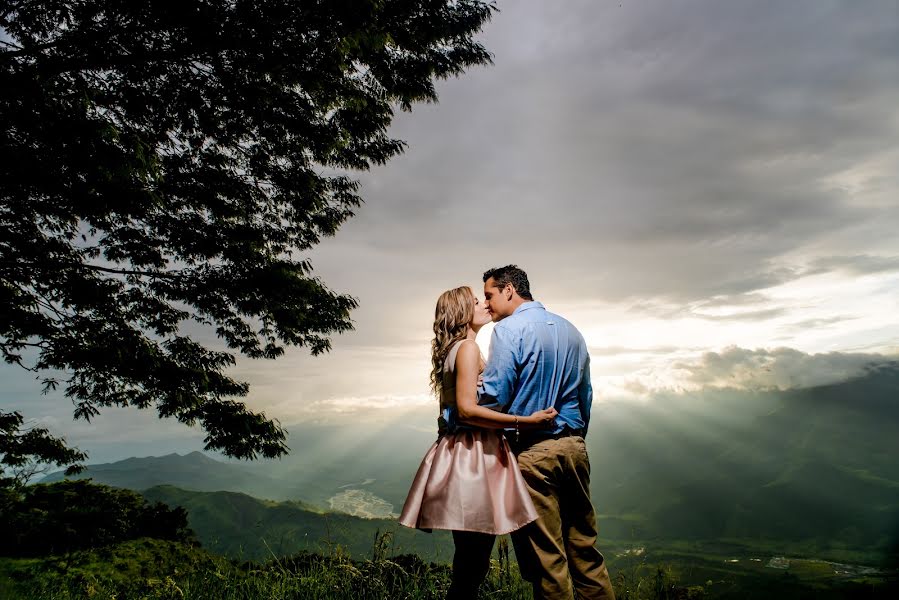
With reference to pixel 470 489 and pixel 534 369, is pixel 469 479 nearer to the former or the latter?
pixel 470 489

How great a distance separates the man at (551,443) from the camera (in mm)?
2902

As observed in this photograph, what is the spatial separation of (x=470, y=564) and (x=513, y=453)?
73 cm

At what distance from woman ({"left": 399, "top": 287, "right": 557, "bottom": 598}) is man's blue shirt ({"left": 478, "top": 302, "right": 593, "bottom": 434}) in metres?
0.17

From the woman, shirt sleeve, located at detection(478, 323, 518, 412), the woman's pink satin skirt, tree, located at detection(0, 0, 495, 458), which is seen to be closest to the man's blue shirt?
A: shirt sleeve, located at detection(478, 323, 518, 412)

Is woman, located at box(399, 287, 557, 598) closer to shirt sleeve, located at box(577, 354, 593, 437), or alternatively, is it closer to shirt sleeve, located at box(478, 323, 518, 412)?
shirt sleeve, located at box(478, 323, 518, 412)

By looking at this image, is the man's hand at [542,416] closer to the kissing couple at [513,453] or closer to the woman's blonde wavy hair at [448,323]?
the kissing couple at [513,453]

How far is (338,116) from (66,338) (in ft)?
20.0

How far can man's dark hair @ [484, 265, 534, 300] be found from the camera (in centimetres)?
361

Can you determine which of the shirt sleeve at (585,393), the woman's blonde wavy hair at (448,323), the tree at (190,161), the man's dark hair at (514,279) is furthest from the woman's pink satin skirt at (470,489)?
the tree at (190,161)

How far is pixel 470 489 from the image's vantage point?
2.77 metres

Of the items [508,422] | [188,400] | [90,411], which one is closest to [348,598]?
[508,422]

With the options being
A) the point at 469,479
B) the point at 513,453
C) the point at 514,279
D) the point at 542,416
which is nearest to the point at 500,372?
the point at 542,416

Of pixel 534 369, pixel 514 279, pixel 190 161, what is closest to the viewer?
pixel 534 369

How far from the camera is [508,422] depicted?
9.40 ft
